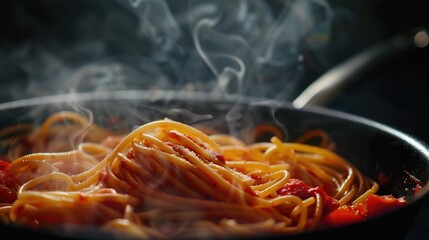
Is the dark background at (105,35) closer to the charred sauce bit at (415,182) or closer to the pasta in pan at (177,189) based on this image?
the pasta in pan at (177,189)

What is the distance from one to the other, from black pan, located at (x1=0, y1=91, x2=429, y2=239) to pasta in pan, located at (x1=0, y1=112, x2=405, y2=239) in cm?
15

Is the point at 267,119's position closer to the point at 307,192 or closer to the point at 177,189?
the point at 307,192

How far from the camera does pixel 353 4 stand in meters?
8.40

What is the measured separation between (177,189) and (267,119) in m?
1.30

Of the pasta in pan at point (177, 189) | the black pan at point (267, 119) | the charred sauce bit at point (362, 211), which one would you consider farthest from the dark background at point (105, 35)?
the charred sauce bit at point (362, 211)

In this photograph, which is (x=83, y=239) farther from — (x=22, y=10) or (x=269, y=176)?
(x=22, y=10)

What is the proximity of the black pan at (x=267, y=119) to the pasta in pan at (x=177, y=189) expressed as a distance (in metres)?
0.15

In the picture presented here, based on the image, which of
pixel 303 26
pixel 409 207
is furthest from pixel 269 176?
pixel 303 26

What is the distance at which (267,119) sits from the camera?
358 centimetres

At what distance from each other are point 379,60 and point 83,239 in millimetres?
3202

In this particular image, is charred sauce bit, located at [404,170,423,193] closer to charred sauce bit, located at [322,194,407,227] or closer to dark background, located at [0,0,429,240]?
charred sauce bit, located at [322,194,407,227]

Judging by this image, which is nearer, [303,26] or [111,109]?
[111,109]

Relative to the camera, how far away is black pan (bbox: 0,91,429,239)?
2859 mm

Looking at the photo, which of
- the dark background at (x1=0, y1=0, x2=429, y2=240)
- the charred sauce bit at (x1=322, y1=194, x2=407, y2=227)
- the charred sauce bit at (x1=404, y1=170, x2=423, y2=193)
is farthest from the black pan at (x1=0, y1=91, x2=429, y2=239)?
the dark background at (x1=0, y1=0, x2=429, y2=240)
